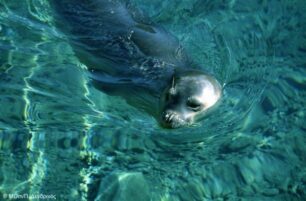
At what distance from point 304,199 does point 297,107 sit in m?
1.06

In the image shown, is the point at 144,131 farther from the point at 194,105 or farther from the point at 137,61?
the point at 137,61

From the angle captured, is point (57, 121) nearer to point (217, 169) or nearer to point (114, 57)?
point (114, 57)

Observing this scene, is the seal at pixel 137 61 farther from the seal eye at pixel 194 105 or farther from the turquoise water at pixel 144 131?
the turquoise water at pixel 144 131

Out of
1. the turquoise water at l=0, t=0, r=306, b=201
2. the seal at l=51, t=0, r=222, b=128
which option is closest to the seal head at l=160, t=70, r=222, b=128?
the seal at l=51, t=0, r=222, b=128

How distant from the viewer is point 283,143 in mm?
4223

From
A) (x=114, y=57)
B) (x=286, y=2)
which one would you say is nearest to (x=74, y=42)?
(x=114, y=57)

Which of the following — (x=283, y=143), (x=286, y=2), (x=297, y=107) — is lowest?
(x=283, y=143)

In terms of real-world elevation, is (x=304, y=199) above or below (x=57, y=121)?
below

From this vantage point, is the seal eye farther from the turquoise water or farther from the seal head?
the turquoise water

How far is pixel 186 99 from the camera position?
406 cm

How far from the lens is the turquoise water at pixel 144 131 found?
3.74 meters

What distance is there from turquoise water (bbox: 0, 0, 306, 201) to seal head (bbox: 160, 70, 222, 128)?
116 mm

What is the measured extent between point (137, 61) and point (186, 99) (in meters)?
0.75

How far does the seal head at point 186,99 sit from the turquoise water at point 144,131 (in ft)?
0.38
